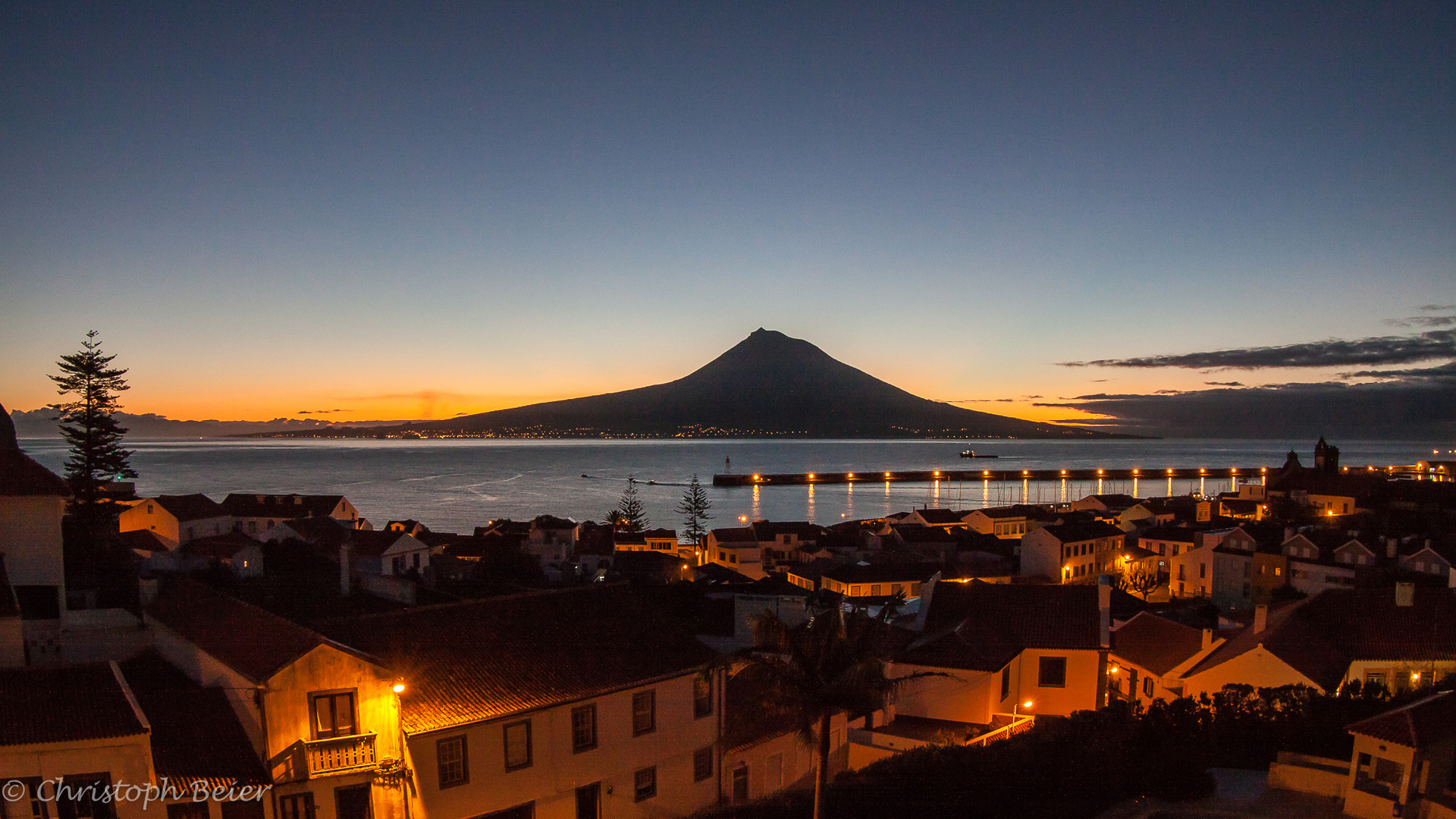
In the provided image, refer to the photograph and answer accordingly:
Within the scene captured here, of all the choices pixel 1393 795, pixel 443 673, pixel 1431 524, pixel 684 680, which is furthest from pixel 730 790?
pixel 1431 524

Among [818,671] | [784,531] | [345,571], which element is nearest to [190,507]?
[345,571]

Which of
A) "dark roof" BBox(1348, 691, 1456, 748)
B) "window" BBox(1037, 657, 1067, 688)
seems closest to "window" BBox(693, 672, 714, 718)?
"window" BBox(1037, 657, 1067, 688)

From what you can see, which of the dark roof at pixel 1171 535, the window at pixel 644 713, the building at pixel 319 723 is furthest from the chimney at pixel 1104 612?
the dark roof at pixel 1171 535

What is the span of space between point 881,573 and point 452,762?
2806cm

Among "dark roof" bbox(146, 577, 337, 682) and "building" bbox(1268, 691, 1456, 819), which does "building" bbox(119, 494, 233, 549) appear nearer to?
"dark roof" bbox(146, 577, 337, 682)

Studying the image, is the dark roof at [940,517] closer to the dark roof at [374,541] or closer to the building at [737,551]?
the building at [737,551]

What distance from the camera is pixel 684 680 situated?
12.6m

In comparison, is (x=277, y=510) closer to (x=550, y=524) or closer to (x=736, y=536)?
(x=550, y=524)

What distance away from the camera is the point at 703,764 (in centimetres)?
1295

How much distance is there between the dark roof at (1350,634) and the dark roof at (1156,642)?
1136 millimetres

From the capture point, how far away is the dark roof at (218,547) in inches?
1101

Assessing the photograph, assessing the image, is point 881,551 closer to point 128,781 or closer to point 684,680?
point 684,680


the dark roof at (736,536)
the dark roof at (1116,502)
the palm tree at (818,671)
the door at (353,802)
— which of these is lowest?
the dark roof at (1116,502)

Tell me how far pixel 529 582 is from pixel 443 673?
2254cm
